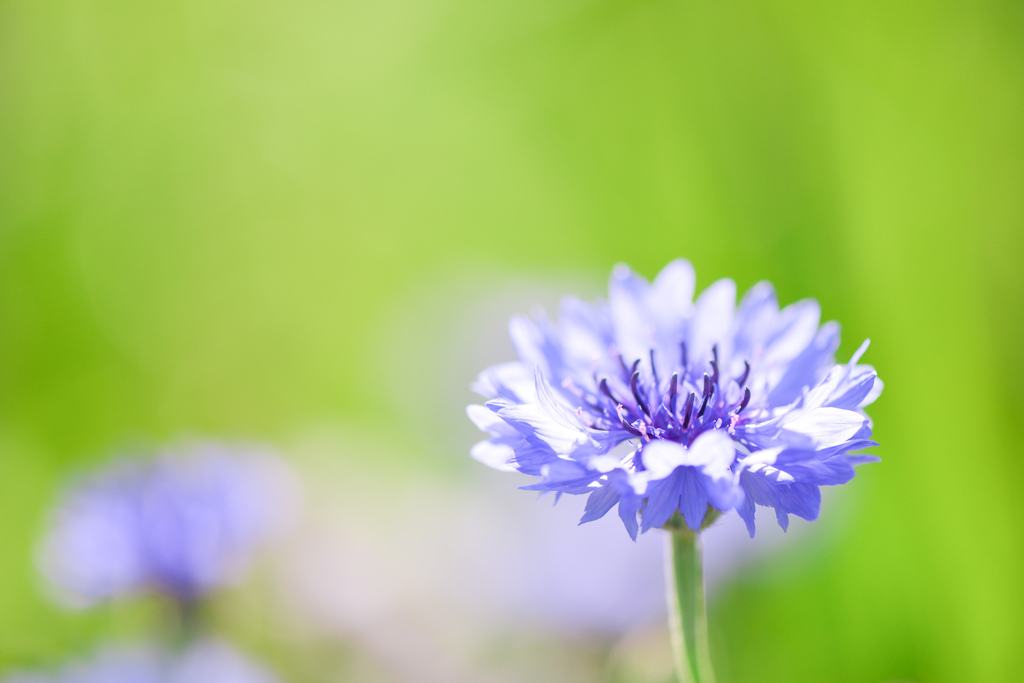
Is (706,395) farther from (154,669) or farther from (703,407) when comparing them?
(154,669)

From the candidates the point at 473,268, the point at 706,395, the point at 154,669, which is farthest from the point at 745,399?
the point at 473,268

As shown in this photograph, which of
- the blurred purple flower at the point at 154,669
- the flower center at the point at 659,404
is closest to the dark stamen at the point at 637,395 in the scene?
the flower center at the point at 659,404

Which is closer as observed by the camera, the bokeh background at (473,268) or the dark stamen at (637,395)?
the dark stamen at (637,395)

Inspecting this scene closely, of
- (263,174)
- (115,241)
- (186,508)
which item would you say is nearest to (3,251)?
(115,241)

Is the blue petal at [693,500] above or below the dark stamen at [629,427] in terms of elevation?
below

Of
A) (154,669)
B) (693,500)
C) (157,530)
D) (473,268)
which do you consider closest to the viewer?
(693,500)

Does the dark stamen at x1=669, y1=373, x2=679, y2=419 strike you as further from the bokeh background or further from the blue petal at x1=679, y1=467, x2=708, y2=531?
the bokeh background

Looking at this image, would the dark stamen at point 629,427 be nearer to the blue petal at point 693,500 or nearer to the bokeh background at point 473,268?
the blue petal at point 693,500
